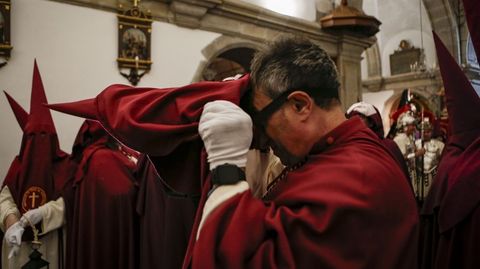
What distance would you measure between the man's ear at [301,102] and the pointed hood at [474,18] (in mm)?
900

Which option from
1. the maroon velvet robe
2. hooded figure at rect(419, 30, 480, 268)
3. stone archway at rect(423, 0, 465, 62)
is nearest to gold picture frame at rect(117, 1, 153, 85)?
hooded figure at rect(419, 30, 480, 268)

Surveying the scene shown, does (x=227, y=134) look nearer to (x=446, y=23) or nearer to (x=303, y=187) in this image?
(x=303, y=187)

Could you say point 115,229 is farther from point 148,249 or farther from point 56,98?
point 56,98

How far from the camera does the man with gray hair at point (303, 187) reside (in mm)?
1145

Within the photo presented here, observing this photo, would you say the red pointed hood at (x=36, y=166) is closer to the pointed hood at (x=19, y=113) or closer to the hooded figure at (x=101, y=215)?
the hooded figure at (x=101, y=215)

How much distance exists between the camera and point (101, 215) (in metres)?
3.32

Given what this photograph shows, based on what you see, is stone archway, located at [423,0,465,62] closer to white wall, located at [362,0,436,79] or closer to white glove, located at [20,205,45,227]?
white wall, located at [362,0,436,79]

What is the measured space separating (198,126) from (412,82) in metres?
16.1

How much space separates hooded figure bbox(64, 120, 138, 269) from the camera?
3299 millimetres

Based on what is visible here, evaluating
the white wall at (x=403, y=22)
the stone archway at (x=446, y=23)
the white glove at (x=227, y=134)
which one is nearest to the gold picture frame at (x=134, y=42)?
the white glove at (x=227, y=134)

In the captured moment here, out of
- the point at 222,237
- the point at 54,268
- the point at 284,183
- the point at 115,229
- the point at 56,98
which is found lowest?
the point at 54,268

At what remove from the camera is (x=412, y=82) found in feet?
52.8

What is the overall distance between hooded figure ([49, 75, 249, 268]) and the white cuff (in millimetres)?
152

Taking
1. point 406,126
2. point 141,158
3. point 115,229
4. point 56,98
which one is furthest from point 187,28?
point 406,126
